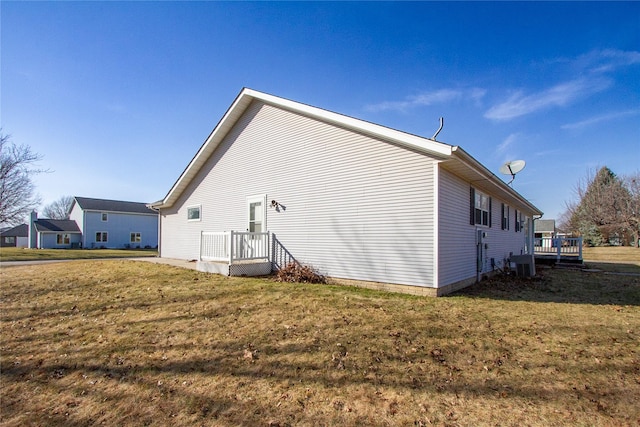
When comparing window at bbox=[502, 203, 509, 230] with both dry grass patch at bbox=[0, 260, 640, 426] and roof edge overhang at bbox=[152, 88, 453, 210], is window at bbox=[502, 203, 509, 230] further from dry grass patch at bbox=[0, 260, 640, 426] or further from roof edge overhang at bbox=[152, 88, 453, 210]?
roof edge overhang at bbox=[152, 88, 453, 210]

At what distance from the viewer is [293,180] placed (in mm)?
10258

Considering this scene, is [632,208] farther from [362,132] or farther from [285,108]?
[285,108]

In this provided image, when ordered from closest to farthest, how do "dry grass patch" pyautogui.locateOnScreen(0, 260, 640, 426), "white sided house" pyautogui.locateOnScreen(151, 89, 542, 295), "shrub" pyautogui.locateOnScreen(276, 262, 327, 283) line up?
"dry grass patch" pyautogui.locateOnScreen(0, 260, 640, 426) → "white sided house" pyautogui.locateOnScreen(151, 89, 542, 295) → "shrub" pyautogui.locateOnScreen(276, 262, 327, 283)

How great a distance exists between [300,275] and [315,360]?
515 cm

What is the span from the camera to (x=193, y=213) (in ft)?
48.5

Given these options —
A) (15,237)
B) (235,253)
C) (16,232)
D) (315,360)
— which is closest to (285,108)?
(235,253)

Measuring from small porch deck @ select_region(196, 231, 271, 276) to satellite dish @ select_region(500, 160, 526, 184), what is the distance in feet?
36.9

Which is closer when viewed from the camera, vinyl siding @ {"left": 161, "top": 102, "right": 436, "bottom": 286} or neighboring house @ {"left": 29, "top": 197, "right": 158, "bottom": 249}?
vinyl siding @ {"left": 161, "top": 102, "right": 436, "bottom": 286}

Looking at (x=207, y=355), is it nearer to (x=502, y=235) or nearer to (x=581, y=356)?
(x=581, y=356)

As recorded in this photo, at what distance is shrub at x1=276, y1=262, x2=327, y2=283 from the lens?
9.00 meters

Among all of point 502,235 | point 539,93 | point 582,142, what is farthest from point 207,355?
point 582,142

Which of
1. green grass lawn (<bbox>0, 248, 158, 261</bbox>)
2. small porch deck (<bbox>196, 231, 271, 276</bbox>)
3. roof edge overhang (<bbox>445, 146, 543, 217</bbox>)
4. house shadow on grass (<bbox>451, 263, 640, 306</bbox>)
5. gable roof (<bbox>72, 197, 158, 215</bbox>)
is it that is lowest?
green grass lawn (<bbox>0, 248, 158, 261</bbox>)

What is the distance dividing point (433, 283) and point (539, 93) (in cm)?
1069

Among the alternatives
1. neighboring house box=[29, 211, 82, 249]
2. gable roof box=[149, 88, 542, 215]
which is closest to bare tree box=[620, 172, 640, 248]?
gable roof box=[149, 88, 542, 215]
